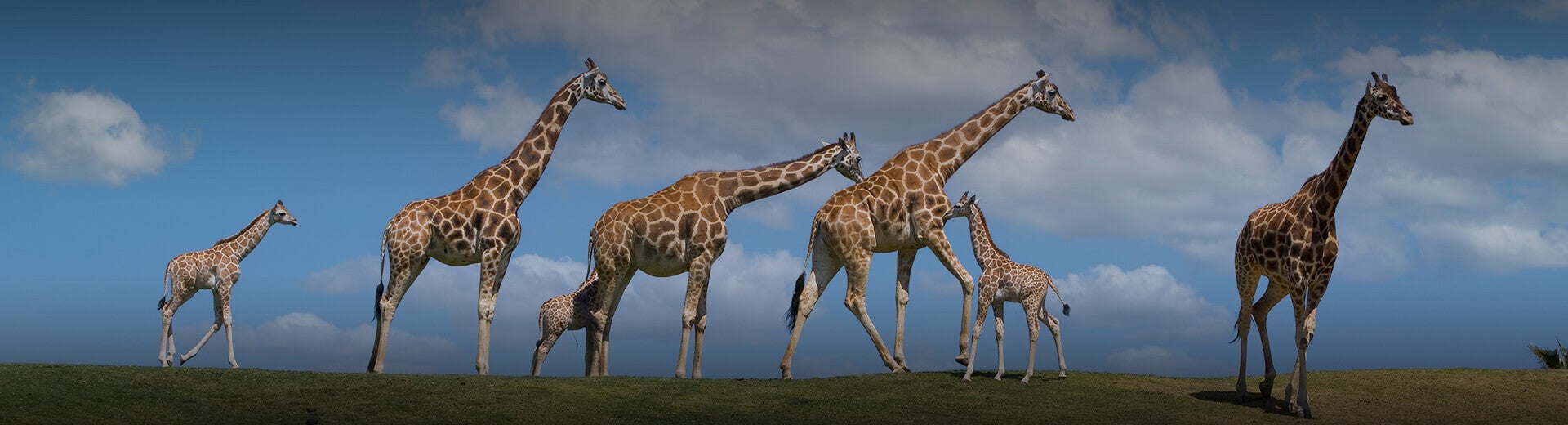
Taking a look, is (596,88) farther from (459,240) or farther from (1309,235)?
(1309,235)

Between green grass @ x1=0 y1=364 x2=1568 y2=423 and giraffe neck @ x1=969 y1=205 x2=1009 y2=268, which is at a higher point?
giraffe neck @ x1=969 y1=205 x2=1009 y2=268

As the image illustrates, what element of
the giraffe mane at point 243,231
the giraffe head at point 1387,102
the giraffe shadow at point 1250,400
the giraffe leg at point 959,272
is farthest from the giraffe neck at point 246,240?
the giraffe head at point 1387,102

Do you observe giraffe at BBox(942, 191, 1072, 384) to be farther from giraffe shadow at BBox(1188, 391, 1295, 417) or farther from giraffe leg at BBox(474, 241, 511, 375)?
giraffe leg at BBox(474, 241, 511, 375)

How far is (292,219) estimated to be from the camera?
2386 cm

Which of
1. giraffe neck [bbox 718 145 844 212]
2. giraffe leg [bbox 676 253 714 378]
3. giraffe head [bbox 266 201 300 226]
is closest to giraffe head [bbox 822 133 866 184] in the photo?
giraffe neck [bbox 718 145 844 212]

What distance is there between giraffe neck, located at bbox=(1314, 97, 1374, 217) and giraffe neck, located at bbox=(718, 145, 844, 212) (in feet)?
24.8

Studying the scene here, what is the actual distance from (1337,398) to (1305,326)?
2.55 m

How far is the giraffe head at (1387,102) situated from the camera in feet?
55.7

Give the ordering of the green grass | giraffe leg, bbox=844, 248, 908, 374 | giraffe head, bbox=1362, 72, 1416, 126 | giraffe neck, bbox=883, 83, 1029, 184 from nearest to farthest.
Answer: the green grass → giraffe head, bbox=1362, 72, 1416, 126 → giraffe leg, bbox=844, 248, 908, 374 → giraffe neck, bbox=883, 83, 1029, 184

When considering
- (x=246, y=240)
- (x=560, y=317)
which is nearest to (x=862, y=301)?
(x=560, y=317)

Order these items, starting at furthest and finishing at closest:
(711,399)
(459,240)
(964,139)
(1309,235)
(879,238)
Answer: (964,139)
(879,238)
(459,240)
(1309,235)
(711,399)

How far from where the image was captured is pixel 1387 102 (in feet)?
55.8

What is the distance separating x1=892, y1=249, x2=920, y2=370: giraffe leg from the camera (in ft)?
64.7

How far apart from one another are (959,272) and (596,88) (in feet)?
22.2
